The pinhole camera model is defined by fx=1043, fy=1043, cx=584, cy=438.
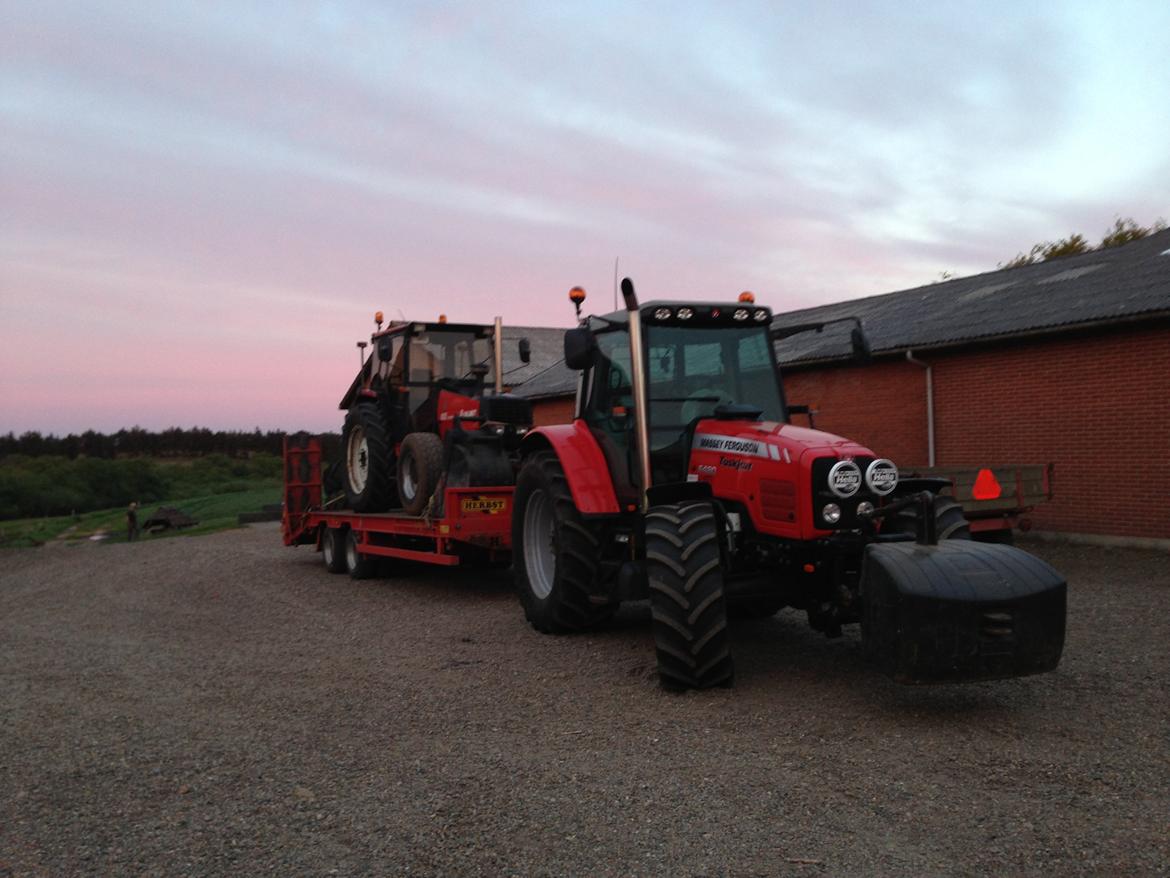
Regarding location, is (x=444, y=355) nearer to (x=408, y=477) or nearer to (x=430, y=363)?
(x=430, y=363)

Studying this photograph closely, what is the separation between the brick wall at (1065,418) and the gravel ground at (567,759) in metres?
4.17

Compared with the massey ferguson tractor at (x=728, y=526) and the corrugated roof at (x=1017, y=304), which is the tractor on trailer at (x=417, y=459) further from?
the corrugated roof at (x=1017, y=304)

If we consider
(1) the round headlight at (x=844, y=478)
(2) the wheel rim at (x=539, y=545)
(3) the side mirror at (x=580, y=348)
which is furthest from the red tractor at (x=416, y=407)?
(1) the round headlight at (x=844, y=478)

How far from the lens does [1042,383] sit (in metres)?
13.4

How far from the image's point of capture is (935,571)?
5.21 meters

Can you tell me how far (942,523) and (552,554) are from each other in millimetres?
3111

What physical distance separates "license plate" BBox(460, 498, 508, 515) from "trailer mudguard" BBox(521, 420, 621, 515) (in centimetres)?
223

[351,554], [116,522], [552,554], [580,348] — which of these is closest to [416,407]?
[351,554]

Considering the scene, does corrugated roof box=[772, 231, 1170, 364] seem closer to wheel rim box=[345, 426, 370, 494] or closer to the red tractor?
the red tractor

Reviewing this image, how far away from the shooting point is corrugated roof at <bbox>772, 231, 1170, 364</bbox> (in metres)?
12.9

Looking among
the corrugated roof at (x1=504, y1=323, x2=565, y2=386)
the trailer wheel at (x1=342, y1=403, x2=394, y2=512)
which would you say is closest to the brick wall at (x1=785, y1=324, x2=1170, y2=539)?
the trailer wheel at (x1=342, y1=403, x2=394, y2=512)

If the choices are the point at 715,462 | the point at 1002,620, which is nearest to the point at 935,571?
the point at 1002,620

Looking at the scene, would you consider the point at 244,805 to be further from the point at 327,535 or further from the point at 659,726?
the point at 327,535

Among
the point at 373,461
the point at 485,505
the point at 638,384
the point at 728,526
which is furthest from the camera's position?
the point at 373,461
